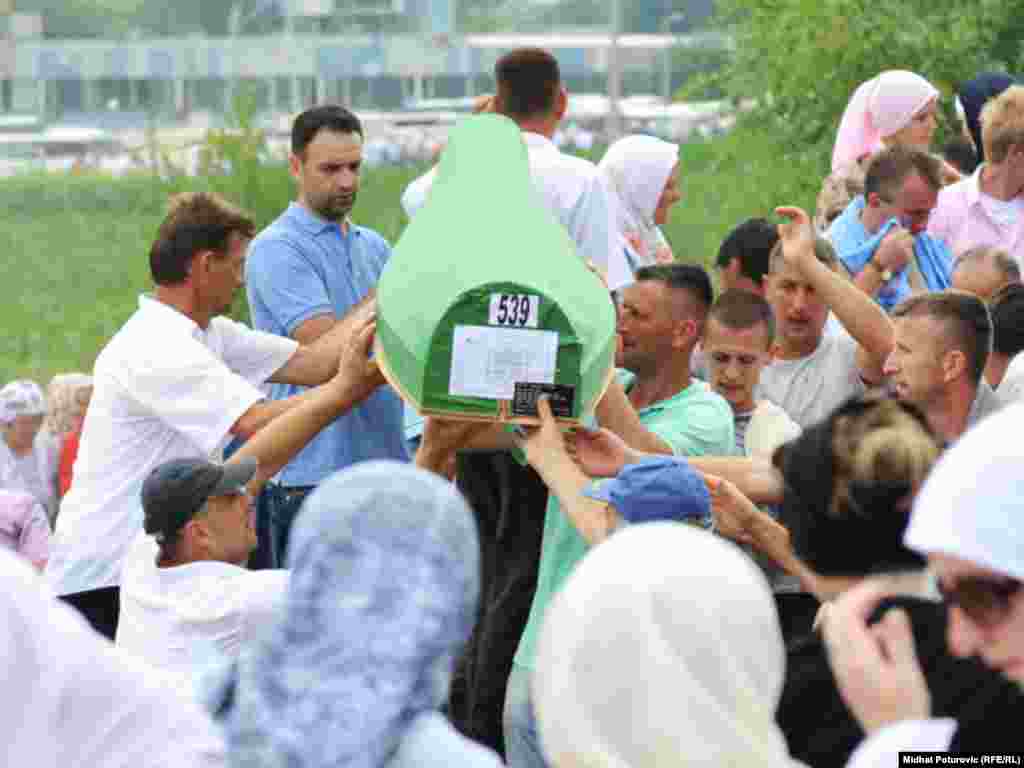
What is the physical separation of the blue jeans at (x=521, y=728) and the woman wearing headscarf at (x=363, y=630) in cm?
258

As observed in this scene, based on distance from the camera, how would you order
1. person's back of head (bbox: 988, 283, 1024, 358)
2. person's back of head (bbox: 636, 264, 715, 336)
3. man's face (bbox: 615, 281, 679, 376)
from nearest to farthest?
man's face (bbox: 615, 281, 679, 376) → person's back of head (bbox: 636, 264, 715, 336) → person's back of head (bbox: 988, 283, 1024, 358)

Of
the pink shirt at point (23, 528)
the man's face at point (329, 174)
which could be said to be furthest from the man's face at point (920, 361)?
the pink shirt at point (23, 528)

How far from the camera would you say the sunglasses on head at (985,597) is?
9.64ft

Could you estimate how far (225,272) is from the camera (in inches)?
256

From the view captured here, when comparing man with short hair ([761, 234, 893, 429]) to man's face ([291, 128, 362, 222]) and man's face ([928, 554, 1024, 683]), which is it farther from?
man's face ([928, 554, 1024, 683])

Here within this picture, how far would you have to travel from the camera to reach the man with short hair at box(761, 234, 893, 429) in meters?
6.36

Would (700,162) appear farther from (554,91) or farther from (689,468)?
(689,468)

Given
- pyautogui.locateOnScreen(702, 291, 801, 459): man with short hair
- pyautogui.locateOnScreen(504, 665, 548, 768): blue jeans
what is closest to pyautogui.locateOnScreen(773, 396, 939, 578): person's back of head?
pyautogui.locateOnScreen(504, 665, 548, 768): blue jeans

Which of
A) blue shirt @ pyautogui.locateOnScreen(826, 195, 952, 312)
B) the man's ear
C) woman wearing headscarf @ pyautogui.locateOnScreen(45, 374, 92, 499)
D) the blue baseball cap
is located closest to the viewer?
the blue baseball cap

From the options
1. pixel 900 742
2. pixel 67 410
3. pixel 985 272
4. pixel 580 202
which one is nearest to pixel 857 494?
pixel 900 742

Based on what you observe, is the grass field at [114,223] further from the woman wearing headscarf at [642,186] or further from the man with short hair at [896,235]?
the man with short hair at [896,235]

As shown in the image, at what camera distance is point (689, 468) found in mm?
5133

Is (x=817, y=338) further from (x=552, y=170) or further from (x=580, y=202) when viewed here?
(x=552, y=170)

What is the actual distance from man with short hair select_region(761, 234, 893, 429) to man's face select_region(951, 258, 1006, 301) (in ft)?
1.71
